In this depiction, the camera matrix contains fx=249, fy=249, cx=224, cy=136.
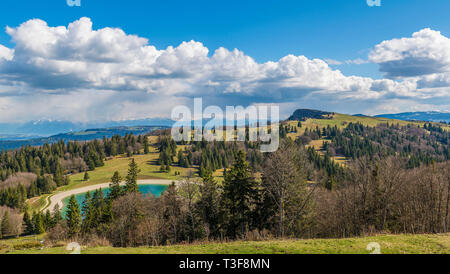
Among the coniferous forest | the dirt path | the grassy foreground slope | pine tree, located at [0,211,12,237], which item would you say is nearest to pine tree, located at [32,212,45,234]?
pine tree, located at [0,211,12,237]

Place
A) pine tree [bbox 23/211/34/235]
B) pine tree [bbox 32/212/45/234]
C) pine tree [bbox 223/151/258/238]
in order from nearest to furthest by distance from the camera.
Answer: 1. pine tree [bbox 223/151/258/238]
2. pine tree [bbox 32/212/45/234]
3. pine tree [bbox 23/211/34/235]

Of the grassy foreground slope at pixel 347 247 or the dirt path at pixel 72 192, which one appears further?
the dirt path at pixel 72 192

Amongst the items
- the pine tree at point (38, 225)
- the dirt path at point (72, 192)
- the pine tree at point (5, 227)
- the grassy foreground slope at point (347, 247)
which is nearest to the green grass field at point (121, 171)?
the dirt path at point (72, 192)

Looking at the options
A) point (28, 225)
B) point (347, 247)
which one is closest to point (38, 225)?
point (28, 225)

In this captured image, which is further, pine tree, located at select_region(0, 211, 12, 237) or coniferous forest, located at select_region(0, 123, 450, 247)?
pine tree, located at select_region(0, 211, 12, 237)

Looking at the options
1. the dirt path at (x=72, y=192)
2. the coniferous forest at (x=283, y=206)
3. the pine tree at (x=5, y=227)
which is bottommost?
the dirt path at (x=72, y=192)

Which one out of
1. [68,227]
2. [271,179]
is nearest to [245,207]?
[271,179]

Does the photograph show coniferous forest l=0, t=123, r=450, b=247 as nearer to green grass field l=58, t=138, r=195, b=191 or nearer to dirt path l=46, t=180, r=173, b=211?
dirt path l=46, t=180, r=173, b=211

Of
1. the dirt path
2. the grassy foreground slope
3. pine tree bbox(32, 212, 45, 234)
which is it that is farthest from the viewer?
the dirt path

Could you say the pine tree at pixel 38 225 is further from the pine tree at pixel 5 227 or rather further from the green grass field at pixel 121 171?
the green grass field at pixel 121 171

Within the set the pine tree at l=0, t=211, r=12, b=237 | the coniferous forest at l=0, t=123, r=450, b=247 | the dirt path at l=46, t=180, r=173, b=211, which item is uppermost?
the coniferous forest at l=0, t=123, r=450, b=247

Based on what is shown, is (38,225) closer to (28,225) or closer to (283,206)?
(28,225)

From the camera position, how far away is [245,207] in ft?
109
